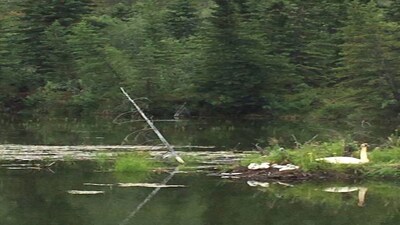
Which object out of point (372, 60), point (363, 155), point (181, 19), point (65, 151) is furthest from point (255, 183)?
point (181, 19)

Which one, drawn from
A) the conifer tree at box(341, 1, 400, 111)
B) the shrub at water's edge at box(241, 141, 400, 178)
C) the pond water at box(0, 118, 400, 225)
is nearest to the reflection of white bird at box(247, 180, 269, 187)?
the pond water at box(0, 118, 400, 225)

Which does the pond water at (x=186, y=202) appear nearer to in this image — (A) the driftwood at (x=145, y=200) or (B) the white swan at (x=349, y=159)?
(A) the driftwood at (x=145, y=200)

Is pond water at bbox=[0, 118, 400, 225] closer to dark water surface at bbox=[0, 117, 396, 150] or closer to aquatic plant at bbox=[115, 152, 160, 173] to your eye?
aquatic plant at bbox=[115, 152, 160, 173]

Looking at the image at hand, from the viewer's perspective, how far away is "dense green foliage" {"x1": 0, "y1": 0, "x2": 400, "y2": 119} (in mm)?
44969

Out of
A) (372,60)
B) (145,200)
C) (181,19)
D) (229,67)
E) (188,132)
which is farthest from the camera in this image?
(181,19)

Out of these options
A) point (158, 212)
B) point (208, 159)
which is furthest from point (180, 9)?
point (158, 212)

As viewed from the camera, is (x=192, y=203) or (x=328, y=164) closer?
(x=192, y=203)

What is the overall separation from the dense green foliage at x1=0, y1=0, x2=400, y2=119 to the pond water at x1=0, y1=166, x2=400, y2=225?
2315 centimetres

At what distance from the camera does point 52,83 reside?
1956 inches

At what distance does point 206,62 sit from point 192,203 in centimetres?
3046

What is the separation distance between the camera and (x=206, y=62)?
45.6 meters

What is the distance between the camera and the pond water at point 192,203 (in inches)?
545

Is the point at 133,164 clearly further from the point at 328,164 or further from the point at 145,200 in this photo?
the point at 328,164

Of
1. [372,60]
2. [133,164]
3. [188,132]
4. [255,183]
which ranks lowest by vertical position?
[188,132]
